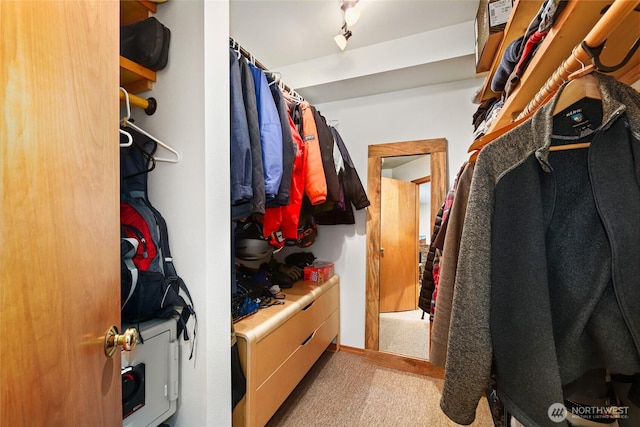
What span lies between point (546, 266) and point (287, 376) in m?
1.37

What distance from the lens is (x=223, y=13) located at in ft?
3.09

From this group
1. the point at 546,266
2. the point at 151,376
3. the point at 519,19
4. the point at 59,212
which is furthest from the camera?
the point at 519,19

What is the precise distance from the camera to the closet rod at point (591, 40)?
425 millimetres

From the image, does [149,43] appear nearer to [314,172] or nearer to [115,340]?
[314,172]

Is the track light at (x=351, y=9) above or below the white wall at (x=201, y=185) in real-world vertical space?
above

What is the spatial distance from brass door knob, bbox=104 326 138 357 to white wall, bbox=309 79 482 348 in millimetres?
1840

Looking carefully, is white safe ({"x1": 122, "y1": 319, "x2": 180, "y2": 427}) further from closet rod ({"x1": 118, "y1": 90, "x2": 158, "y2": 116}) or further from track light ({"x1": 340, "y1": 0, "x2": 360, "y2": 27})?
track light ({"x1": 340, "y1": 0, "x2": 360, "y2": 27})

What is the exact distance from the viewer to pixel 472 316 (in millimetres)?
603

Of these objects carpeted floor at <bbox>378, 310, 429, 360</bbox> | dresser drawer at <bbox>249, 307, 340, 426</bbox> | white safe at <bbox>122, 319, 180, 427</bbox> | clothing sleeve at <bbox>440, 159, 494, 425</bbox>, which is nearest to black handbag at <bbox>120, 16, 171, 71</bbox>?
white safe at <bbox>122, 319, 180, 427</bbox>

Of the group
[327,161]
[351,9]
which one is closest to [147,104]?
[327,161]

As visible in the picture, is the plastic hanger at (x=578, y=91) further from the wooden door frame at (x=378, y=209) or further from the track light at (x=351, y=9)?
the wooden door frame at (x=378, y=209)

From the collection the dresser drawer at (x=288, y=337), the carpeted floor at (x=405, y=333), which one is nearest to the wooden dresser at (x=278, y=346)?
the dresser drawer at (x=288, y=337)

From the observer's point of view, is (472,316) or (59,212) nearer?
(59,212)

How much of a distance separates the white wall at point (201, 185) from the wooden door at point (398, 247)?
5.01 feet
